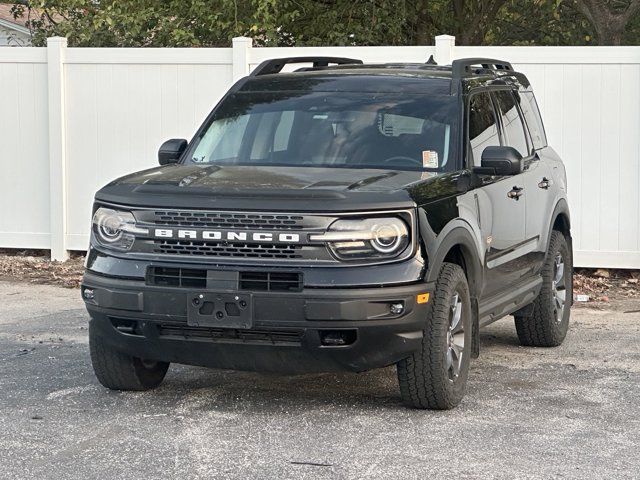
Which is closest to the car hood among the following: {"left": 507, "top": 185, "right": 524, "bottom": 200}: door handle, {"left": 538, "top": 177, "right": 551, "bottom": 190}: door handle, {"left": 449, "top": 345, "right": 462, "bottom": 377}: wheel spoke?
{"left": 449, "top": 345, "right": 462, "bottom": 377}: wheel spoke

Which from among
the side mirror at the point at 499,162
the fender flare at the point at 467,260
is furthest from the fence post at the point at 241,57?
the fender flare at the point at 467,260

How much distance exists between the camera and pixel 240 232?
6.52 metres

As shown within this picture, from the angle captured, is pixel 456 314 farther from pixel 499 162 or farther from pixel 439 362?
pixel 499 162

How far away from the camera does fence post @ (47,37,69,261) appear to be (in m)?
12.9

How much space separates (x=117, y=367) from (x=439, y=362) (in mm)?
1773

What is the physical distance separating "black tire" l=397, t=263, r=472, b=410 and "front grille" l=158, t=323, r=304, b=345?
2.10 ft

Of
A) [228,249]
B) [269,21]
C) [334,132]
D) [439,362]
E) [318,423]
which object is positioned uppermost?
[269,21]

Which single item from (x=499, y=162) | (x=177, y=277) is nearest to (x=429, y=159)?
(x=499, y=162)

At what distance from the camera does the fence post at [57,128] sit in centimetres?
1294

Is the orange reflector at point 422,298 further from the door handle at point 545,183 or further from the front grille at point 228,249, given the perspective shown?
the door handle at point 545,183

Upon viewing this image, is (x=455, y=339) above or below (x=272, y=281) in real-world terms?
below

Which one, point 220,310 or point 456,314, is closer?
point 220,310

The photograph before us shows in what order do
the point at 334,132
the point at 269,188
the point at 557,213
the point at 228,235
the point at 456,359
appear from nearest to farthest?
the point at 228,235 → the point at 269,188 → the point at 456,359 → the point at 334,132 → the point at 557,213

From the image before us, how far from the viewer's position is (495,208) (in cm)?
781
